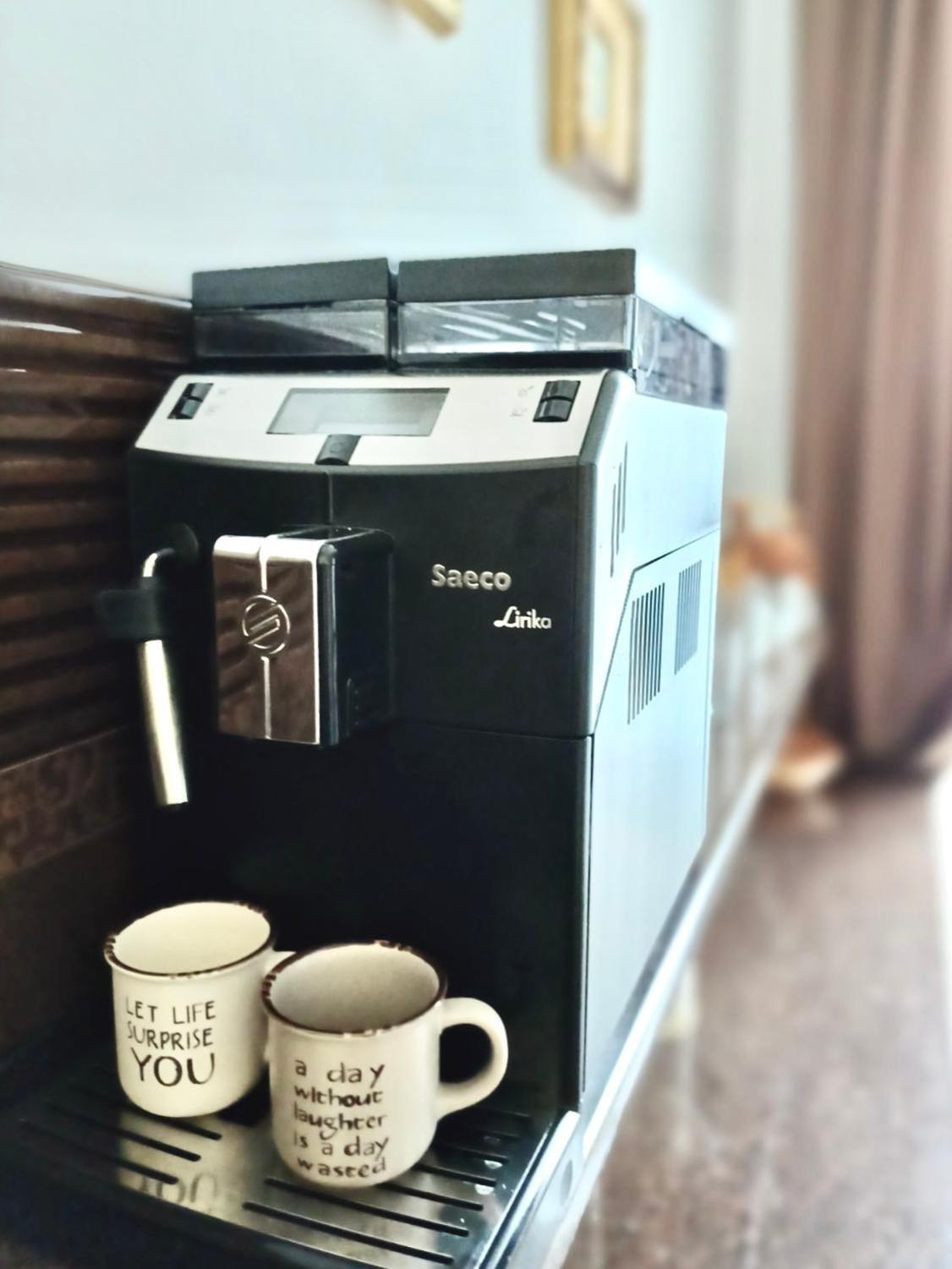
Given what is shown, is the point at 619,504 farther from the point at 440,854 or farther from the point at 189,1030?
the point at 189,1030

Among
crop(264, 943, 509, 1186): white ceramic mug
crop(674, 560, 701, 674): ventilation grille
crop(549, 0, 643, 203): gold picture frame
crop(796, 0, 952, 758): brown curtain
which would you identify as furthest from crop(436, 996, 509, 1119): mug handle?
crop(796, 0, 952, 758): brown curtain

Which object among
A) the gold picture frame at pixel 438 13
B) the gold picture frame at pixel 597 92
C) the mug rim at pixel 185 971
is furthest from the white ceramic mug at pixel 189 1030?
the gold picture frame at pixel 597 92

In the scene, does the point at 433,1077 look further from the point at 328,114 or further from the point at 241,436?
the point at 328,114

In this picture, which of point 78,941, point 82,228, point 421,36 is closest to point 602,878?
point 78,941

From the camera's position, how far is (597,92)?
1.54 m

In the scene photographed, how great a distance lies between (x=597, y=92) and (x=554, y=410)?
1241mm

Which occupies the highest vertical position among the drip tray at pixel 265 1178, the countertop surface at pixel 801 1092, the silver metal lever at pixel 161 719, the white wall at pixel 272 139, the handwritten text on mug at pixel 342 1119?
the white wall at pixel 272 139

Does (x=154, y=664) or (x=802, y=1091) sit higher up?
(x=154, y=664)

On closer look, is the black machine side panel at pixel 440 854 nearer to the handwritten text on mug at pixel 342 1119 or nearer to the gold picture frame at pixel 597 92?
the handwritten text on mug at pixel 342 1119

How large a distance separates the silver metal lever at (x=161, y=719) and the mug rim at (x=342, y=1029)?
0.31 feet

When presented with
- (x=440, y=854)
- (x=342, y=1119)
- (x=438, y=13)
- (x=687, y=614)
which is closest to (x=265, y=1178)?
(x=342, y=1119)

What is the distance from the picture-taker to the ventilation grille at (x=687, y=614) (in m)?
0.67

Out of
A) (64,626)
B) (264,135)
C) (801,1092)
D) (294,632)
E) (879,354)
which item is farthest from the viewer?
(879,354)

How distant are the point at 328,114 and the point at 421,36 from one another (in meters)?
0.21
